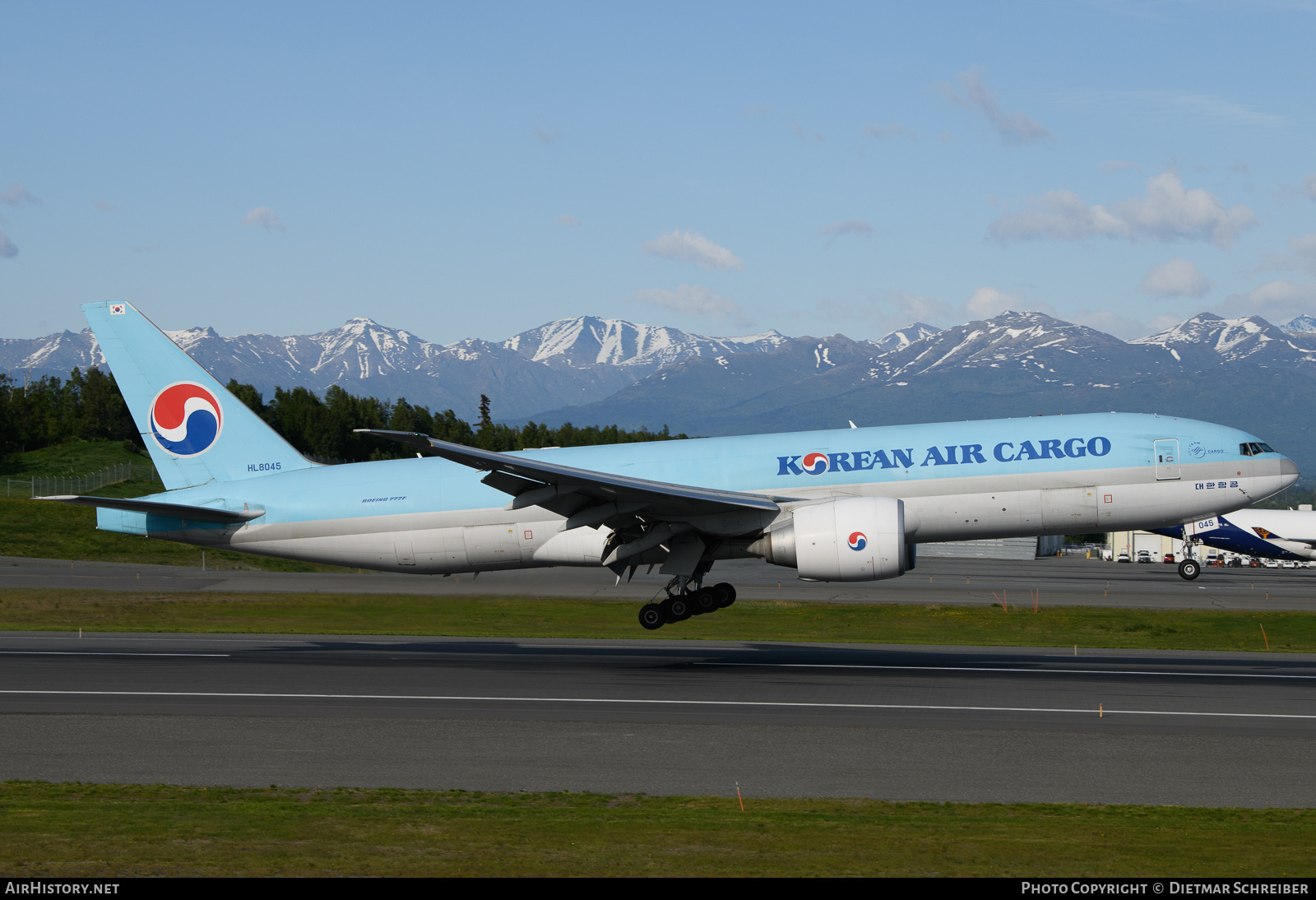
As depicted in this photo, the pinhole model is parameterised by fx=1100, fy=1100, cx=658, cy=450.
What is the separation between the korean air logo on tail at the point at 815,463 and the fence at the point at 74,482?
3650 inches

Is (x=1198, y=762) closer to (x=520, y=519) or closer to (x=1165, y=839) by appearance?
(x=1165, y=839)

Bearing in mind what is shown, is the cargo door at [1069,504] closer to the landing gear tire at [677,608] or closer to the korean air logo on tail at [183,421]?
the landing gear tire at [677,608]

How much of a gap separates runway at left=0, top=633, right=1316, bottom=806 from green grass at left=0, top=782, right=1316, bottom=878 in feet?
3.21

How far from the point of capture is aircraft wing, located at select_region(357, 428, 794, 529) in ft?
84.6

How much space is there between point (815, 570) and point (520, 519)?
27.3ft

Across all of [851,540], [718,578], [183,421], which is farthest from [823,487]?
[718,578]

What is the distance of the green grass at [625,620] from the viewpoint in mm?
39969

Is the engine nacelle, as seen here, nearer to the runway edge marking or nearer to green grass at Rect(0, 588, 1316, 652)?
the runway edge marking

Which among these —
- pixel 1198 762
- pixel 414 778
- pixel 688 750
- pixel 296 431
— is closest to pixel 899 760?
pixel 688 750

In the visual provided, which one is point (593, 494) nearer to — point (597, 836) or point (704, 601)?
point (704, 601)

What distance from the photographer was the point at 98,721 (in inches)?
808

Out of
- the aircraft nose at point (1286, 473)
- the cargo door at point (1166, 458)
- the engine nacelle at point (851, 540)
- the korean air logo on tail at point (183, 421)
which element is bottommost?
the engine nacelle at point (851, 540)

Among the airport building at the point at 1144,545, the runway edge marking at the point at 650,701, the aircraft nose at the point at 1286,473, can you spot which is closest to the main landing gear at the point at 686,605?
the runway edge marking at the point at 650,701

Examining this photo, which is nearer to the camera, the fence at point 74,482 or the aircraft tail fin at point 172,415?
the aircraft tail fin at point 172,415
